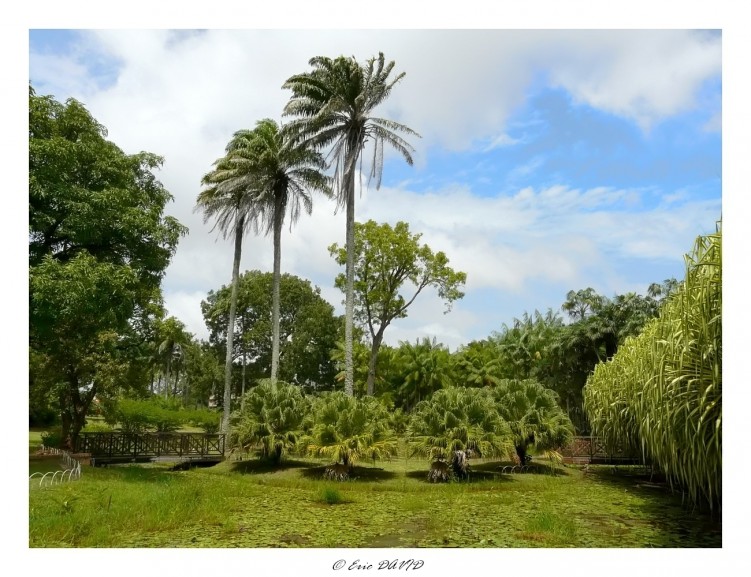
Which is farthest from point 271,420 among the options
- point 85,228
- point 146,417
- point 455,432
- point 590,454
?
point 146,417

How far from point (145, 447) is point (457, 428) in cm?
1057

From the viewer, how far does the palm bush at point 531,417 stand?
17.3 metres

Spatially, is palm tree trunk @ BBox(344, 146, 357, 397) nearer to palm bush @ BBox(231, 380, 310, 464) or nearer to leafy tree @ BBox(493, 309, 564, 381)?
palm bush @ BBox(231, 380, 310, 464)

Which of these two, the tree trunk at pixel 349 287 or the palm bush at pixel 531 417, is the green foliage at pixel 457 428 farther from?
the tree trunk at pixel 349 287

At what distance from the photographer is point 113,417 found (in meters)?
22.4

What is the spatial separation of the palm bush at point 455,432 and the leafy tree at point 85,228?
8410 mm

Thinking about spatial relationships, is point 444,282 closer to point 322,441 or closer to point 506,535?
point 322,441

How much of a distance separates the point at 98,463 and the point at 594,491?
1422cm

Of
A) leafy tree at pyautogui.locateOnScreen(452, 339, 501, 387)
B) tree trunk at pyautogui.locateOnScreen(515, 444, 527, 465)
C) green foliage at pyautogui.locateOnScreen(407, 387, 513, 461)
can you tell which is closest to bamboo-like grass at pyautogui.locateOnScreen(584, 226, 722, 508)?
green foliage at pyautogui.locateOnScreen(407, 387, 513, 461)

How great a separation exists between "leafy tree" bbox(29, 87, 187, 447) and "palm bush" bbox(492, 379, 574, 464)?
11.0m

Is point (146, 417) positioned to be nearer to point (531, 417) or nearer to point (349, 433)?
point (349, 433)

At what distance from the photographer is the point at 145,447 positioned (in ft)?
63.1

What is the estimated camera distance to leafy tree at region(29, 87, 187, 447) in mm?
12508
